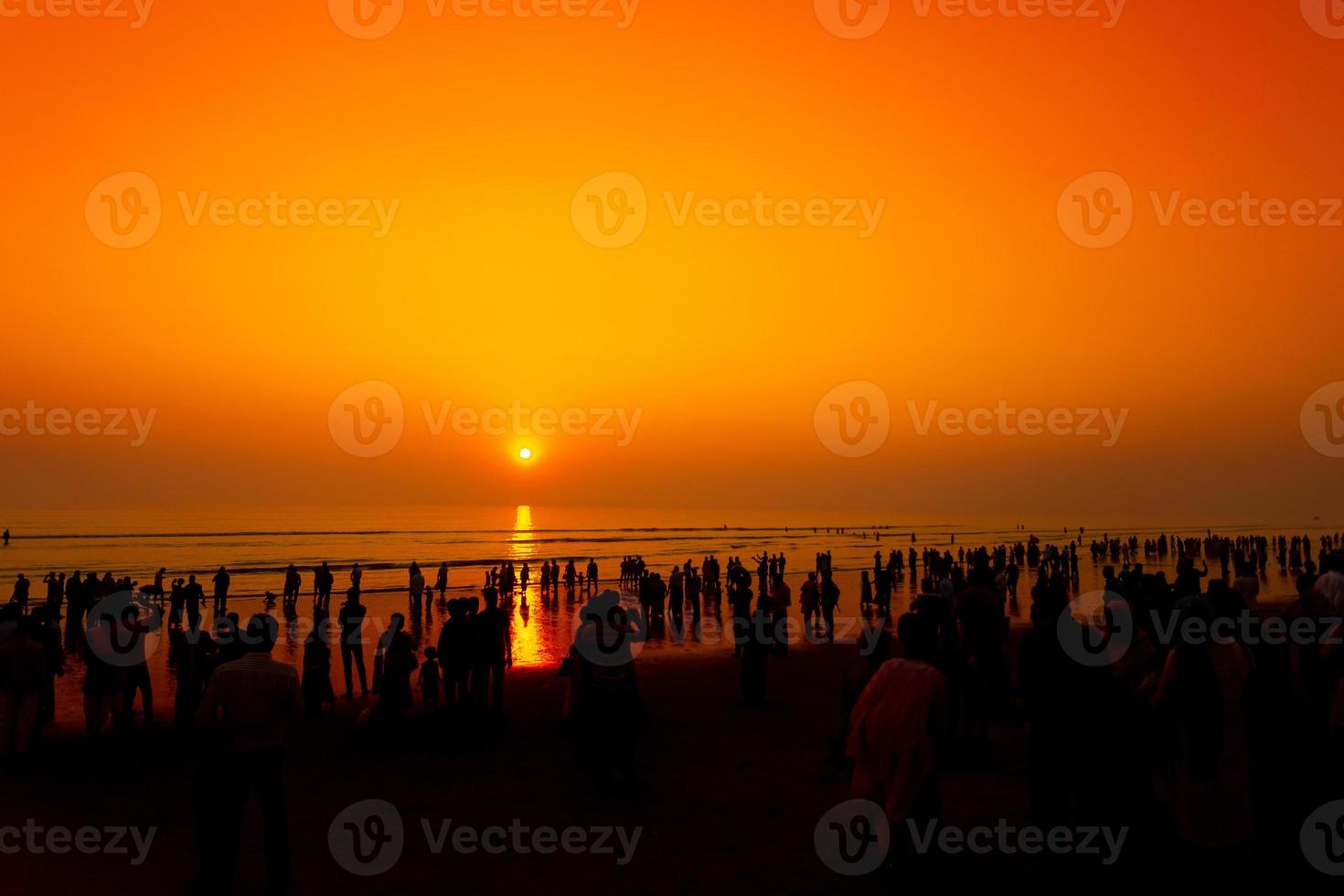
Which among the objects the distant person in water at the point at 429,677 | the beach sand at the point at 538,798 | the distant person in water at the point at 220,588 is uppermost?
the distant person in water at the point at 220,588

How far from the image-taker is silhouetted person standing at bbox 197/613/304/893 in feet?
19.3

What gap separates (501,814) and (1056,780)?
5.35m

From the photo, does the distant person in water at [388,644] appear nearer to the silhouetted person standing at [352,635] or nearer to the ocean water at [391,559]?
the silhouetted person standing at [352,635]

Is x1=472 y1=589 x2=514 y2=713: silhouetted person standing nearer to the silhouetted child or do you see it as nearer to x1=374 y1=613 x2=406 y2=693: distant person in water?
the silhouetted child

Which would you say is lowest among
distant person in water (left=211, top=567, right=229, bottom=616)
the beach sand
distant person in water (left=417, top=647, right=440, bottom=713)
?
the beach sand

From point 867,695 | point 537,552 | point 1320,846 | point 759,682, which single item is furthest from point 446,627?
point 537,552

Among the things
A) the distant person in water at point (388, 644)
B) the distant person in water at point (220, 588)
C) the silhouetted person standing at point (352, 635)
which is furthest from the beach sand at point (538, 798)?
the distant person in water at point (220, 588)

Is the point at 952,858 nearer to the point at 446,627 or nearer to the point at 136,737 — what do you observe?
the point at 446,627

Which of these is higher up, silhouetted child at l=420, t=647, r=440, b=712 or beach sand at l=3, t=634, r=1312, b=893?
silhouetted child at l=420, t=647, r=440, b=712

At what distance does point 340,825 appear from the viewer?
27.0 ft

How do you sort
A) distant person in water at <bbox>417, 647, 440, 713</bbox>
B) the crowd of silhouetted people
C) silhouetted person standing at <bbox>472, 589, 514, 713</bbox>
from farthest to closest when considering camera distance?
1. distant person in water at <bbox>417, 647, 440, 713</bbox>
2. silhouetted person standing at <bbox>472, 589, 514, 713</bbox>
3. the crowd of silhouetted people

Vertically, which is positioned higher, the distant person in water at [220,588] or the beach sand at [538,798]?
the distant person in water at [220,588]

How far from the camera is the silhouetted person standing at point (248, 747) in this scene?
5.88 metres

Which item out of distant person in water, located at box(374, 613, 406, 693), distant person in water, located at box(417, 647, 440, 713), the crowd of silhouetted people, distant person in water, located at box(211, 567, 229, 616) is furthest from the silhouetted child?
distant person in water, located at box(211, 567, 229, 616)
